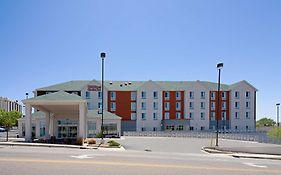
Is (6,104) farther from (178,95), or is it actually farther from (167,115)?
(178,95)

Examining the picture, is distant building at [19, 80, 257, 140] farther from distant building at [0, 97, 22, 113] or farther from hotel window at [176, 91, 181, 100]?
distant building at [0, 97, 22, 113]

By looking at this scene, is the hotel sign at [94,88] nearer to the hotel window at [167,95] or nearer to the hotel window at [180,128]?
the hotel window at [167,95]

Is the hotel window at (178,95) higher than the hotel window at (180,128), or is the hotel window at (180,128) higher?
the hotel window at (178,95)

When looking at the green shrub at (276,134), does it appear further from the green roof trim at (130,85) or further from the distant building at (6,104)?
the distant building at (6,104)

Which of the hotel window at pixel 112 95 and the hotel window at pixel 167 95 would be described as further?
the hotel window at pixel 167 95

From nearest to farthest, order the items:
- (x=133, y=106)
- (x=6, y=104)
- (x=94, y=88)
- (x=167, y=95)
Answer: (x=94, y=88)
(x=133, y=106)
(x=167, y=95)
(x=6, y=104)

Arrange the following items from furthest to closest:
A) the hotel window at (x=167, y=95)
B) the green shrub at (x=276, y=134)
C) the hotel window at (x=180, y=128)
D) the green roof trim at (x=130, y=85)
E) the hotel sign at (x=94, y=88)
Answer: the hotel window at (x=167, y=95) → the hotel window at (x=180, y=128) → the green roof trim at (x=130, y=85) → the hotel sign at (x=94, y=88) → the green shrub at (x=276, y=134)

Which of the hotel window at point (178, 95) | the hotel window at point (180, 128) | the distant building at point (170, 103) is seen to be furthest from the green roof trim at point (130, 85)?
the hotel window at point (180, 128)

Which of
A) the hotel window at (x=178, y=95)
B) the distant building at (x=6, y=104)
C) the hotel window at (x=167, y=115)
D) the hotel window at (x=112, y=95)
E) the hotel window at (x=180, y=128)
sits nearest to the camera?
the hotel window at (x=112, y=95)

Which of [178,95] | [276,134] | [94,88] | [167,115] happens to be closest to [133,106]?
[167,115]

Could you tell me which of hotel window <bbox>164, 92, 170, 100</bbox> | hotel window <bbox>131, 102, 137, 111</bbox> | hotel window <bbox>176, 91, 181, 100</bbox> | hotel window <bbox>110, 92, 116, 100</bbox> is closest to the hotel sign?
hotel window <bbox>110, 92, 116, 100</bbox>

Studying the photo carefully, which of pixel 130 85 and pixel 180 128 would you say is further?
pixel 130 85

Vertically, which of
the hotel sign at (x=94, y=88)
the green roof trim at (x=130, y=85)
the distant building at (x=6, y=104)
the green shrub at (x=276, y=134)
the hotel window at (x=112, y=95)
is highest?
the green roof trim at (x=130, y=85)

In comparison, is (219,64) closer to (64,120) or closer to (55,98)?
(55,98)
